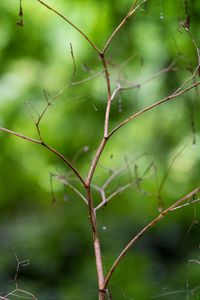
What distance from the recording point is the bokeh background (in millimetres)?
2279

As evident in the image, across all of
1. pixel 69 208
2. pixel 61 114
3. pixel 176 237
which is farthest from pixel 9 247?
pixel 61 114

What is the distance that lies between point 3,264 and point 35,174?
1127 mm

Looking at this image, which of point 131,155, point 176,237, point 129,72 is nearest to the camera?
point 176,237

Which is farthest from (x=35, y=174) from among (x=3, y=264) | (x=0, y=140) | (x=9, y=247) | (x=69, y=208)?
(x=3, y=264)

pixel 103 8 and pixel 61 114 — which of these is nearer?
pixel 103 8

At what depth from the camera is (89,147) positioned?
3180 millimetres

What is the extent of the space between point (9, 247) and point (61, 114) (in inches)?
43.5

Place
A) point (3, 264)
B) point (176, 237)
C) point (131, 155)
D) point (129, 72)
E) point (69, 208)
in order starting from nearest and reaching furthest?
point (3, 264) < point (176, 237) < point (69, 208) < point (129, 72) < point (131, 155)

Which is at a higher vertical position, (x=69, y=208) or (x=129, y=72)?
(x=129, y=72)

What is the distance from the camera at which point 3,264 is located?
7.62 feet

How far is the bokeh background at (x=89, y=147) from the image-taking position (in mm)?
2279

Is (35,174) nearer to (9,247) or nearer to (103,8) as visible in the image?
(9,247)

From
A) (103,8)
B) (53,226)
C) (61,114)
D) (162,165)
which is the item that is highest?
(103,8)

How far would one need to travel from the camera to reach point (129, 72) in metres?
3.10
